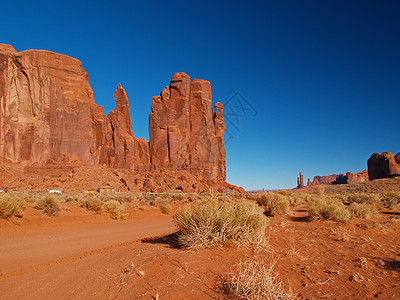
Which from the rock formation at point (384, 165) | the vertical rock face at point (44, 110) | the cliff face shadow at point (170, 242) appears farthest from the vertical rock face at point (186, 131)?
the cliff face shadow at point (170, 242)

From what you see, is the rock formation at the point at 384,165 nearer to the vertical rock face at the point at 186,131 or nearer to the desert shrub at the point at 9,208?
the vertical rock face at the point at 186,131

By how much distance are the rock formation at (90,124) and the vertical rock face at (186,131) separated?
259 millimetres

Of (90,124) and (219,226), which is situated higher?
(90,124)

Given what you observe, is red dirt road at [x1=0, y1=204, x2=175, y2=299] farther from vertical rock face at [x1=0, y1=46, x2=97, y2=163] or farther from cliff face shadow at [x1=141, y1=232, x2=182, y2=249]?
vertical rock face at [x1=0, y1=46, x2=97, y2=163]

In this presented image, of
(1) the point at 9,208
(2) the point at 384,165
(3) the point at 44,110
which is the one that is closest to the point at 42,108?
(3) the point at 44,110

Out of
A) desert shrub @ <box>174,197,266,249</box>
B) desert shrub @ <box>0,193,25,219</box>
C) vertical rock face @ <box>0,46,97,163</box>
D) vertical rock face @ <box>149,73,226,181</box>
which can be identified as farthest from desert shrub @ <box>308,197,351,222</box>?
vertical rock face @ <box>0,46,97,163</box>

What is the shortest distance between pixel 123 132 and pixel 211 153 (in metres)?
25.8

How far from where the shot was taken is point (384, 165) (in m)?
66.2

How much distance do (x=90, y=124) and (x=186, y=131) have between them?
24627mm

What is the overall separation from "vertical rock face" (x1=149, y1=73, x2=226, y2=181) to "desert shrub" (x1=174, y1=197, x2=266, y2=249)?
195ft

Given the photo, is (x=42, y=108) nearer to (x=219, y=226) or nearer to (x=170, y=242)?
(x=170, y=242)

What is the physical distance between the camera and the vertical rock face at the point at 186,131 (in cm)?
6759

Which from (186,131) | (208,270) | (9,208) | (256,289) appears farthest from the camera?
(186,131)

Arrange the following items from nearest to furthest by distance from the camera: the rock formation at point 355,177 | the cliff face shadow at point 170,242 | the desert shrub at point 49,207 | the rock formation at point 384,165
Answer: the cliff face shadow at point 170,242 < the desert shrub at point 49,207 < the rock formation at point 384,165 < the rock formation at point 355,177
